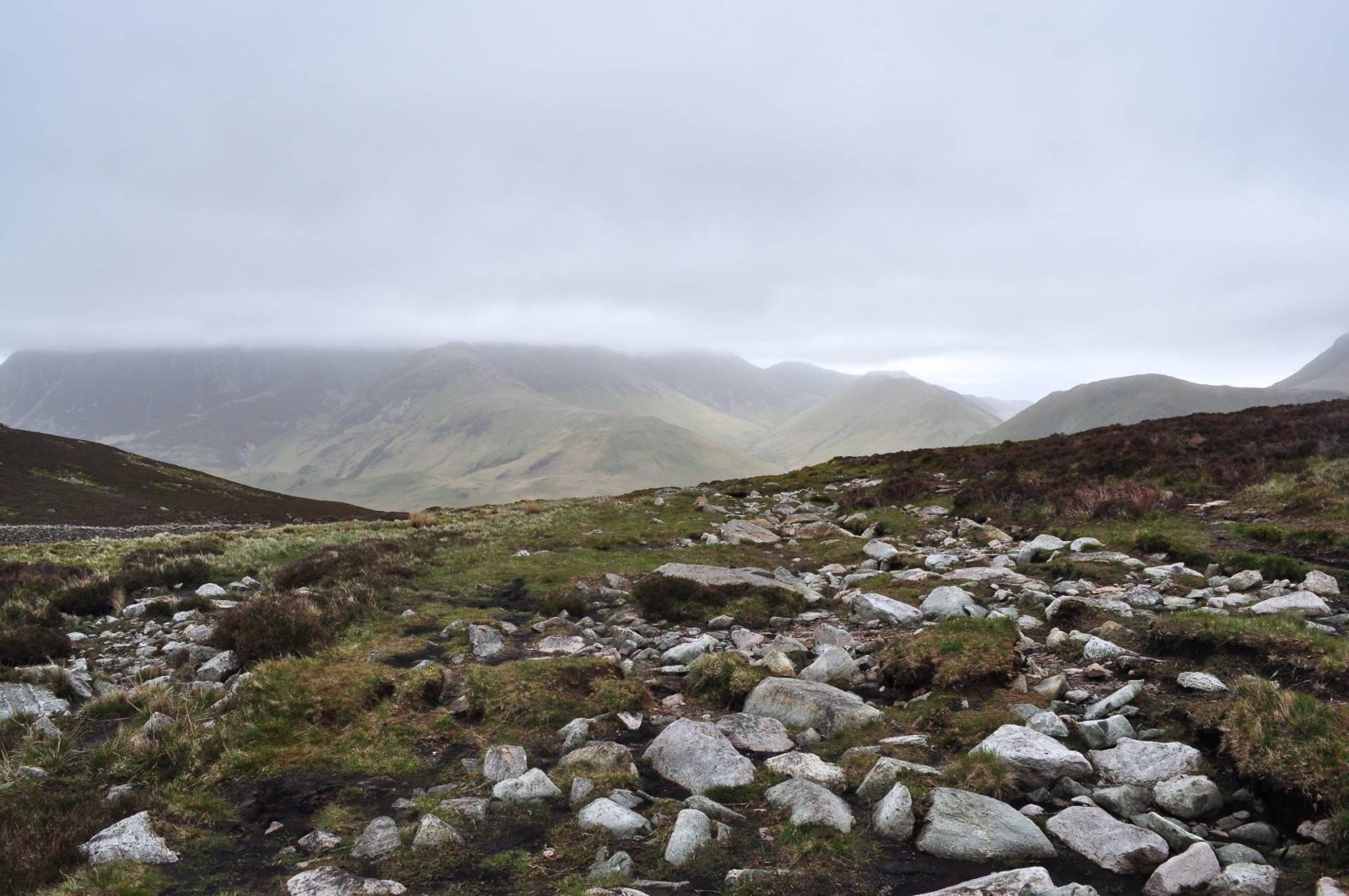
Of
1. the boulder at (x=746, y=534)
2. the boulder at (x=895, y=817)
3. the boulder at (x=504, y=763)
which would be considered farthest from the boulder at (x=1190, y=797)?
the boulder at (x=746, y=534)

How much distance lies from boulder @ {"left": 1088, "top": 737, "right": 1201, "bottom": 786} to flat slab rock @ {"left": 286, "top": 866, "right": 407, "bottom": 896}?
696cm

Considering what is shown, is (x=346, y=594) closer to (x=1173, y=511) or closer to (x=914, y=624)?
(x=914, y=624)

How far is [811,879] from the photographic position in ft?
18.9

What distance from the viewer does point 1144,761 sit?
6988 mm

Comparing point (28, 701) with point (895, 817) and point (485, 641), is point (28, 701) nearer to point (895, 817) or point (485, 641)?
point (485, 641)

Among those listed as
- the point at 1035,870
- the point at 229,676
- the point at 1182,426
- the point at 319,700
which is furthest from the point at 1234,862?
the point at 1182,426

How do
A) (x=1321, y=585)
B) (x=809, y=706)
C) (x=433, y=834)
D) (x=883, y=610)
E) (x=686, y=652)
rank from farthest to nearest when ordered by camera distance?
(x=883, y=610) < (x=1321, y=585) < (x=686, y=652) < (x=809, y=706) < (x=433, y=834)

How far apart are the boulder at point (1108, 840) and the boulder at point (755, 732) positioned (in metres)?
3.14

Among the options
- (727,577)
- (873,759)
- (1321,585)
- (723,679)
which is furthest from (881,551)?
(873,759)

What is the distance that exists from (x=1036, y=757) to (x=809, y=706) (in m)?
2.87

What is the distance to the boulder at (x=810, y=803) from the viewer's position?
6.49m

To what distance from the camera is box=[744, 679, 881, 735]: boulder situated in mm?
8875

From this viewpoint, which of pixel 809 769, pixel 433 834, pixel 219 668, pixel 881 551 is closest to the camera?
pixel 433 834

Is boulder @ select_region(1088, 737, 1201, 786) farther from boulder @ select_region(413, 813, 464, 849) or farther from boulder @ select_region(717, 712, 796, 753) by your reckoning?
boulder @ select_region(413, 813, 464, 849)
